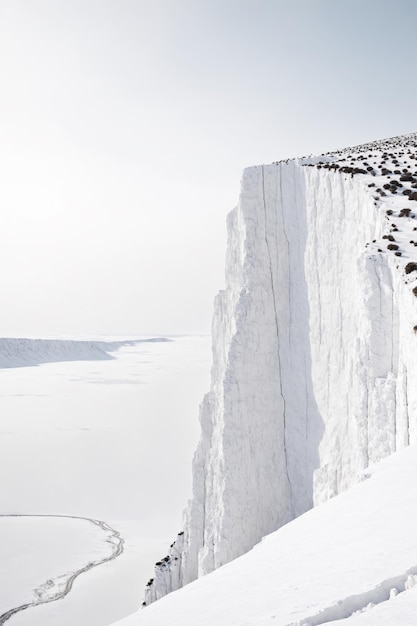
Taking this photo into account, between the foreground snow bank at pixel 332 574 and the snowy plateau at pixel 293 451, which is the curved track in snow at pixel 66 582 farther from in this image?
the foreground snow bank at pixel 332 574

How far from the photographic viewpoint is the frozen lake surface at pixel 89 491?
94.7ft

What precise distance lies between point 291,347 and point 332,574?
1377cm

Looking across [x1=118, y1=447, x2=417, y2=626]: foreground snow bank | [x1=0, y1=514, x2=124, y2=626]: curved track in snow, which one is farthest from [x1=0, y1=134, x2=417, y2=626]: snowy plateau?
[x1=0, y1=514, x2=124, y2=626]: curved track in snow

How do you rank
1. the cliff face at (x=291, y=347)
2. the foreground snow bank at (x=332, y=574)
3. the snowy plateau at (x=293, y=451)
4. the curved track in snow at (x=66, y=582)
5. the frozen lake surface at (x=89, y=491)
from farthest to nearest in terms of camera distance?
the frozen lake surface at (x=89, y=491), the curved track in snow at (x=66, y=582), the cliff face at (x=291, y=347), the snowy plateau at (x=293, y=451), the foreground snow bank at (x=332, y=574)

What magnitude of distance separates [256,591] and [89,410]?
96.2 m

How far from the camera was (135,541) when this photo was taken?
3700 centimetres

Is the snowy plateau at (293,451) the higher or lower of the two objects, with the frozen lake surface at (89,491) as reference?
higher

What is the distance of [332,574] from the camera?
6262 millimetres

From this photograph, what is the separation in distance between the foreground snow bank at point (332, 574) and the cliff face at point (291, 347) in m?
5.28

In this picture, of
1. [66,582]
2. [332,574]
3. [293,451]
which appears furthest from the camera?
[66,582]

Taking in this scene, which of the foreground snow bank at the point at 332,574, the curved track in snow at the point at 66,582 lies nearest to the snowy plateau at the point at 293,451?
the foreground snow bank at the point at 332,574

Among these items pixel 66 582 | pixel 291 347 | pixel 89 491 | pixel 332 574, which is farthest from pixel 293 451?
pixel 89 491

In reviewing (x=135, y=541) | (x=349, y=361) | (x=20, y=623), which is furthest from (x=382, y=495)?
(x=135, y=541)

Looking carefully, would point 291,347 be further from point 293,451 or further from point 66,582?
point 66,582
